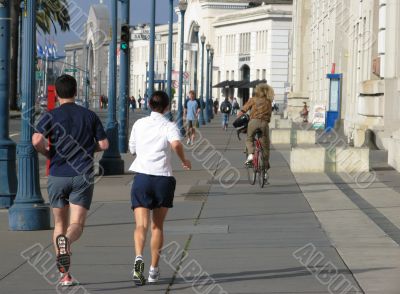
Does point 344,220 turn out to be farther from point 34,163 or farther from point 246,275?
point 246,275

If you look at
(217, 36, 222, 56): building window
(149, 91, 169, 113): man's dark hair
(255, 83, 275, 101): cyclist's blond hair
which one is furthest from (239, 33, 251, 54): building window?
(149, 91, 169, 113): man's dark hair

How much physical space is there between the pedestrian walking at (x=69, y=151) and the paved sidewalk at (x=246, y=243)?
23.4 inches

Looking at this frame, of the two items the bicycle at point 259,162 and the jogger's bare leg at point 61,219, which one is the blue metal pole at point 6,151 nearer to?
the bicycle at point 259,162

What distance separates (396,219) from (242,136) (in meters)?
33.6

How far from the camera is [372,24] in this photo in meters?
35.8

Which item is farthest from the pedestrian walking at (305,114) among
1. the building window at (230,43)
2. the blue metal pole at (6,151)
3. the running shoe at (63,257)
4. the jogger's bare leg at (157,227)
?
the building window at (230,43)

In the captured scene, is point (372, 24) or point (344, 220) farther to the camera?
point (372, 24)

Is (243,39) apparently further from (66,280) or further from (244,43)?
(66,280)

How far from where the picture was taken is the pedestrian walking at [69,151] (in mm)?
10242

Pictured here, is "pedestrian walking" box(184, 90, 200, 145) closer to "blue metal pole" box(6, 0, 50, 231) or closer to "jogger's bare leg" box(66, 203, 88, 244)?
"blue metal pole" box(6, 0, 50, 231)

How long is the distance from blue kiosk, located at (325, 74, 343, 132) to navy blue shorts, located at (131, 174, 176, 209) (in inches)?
1414

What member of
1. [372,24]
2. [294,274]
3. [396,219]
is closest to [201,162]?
[372,24]

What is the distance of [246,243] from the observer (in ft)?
43.2

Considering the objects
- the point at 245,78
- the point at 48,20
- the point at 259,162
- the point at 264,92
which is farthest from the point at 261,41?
the point at 259,162
